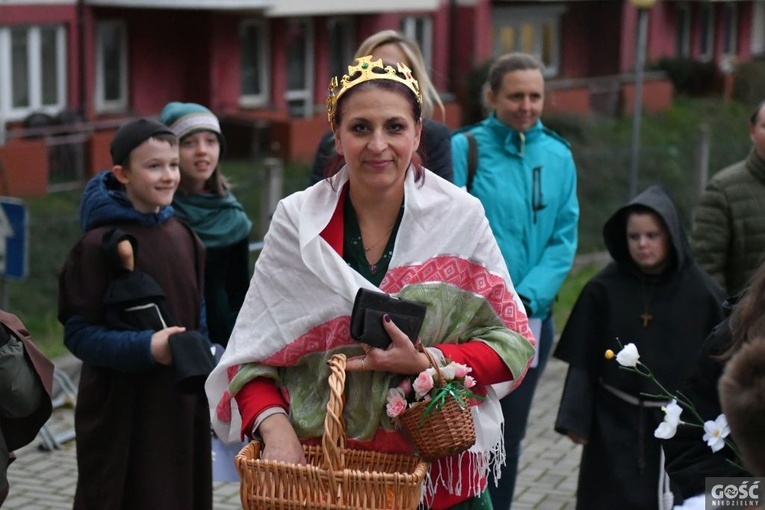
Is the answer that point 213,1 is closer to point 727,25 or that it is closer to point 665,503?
point 665,503

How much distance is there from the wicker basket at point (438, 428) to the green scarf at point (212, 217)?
7.97 ft

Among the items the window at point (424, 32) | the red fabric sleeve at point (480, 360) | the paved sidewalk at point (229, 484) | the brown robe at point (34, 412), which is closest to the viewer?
the red fabric sleeve at point (480, 360)

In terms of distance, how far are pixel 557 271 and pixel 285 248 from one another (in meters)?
2.65

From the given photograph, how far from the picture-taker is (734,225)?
6.49 meters

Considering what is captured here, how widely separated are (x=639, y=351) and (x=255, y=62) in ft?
70.3

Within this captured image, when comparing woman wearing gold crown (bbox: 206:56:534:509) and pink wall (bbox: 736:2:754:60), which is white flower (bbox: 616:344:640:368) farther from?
pink wall (bbox: 736:2:754:60)

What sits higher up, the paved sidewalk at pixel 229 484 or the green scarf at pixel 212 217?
the green scarf at pixel 212 217

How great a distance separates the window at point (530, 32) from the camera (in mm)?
33219

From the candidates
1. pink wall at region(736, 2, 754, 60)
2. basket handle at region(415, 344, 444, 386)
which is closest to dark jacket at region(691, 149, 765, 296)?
basket handle at region(415, 344, 444, 386)

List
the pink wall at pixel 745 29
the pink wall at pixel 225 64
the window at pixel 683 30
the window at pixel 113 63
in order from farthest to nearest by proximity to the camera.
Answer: the pink wall at pixel 745 29 → the window at pixel 683 30 → the pink wall at pixel 225 64 → the window at pixel 113 63

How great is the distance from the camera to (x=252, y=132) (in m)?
23.9

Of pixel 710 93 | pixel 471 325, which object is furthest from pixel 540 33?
pixel 471 325

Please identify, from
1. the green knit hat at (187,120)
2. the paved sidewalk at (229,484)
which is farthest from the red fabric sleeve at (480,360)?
the paved sidewalk at (229,484)

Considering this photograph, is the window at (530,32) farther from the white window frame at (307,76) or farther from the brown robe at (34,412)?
the brown robe at (34,412)
